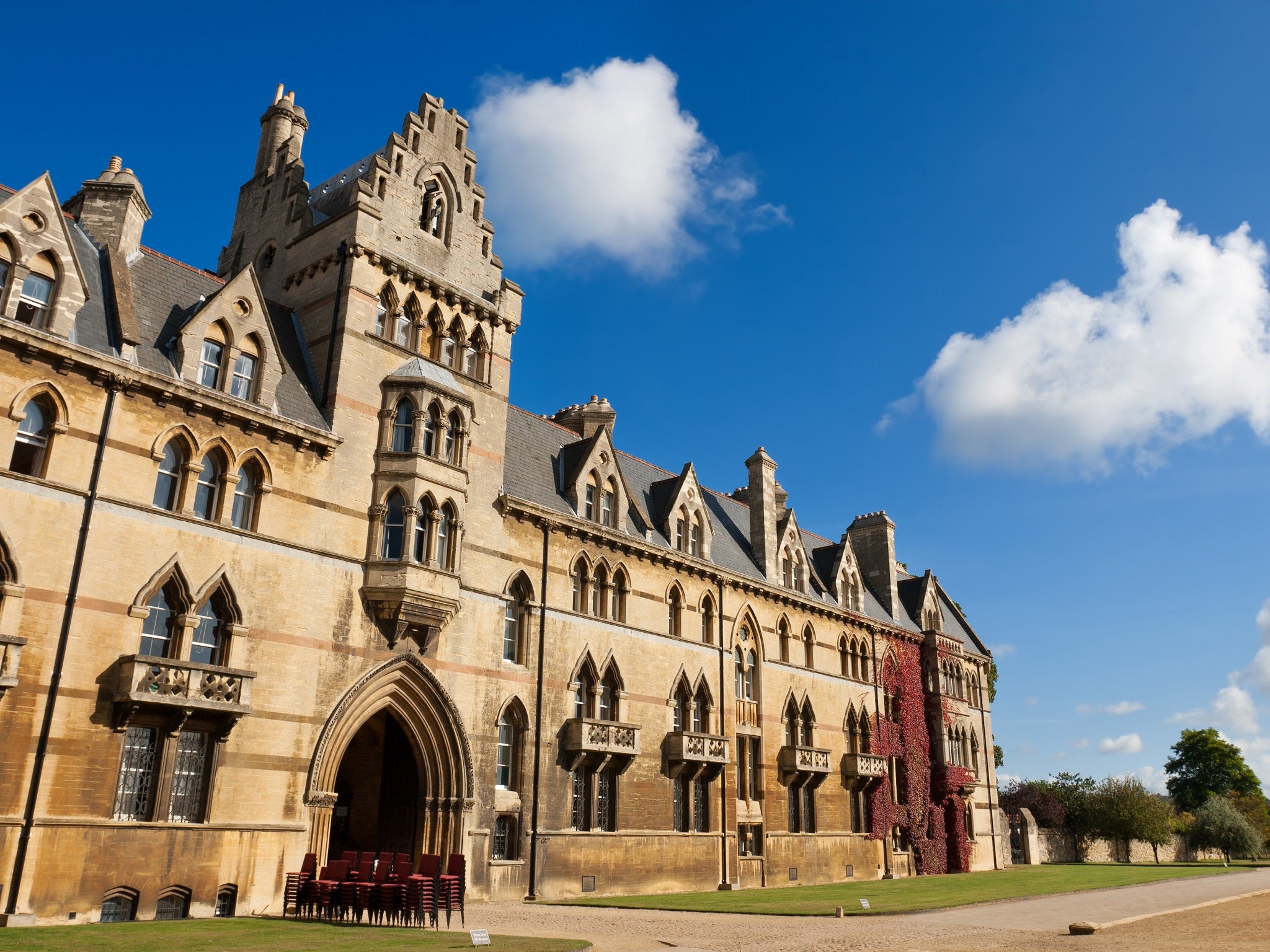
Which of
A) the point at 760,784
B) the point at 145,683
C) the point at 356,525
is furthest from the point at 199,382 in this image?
the point at 760,784

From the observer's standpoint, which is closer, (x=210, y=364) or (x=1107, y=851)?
(x=210, y=364)

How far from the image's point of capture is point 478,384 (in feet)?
102

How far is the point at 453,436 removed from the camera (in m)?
29.1

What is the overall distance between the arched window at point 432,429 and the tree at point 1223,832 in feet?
227

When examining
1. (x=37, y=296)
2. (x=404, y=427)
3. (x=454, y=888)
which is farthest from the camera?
(x=404, y=427)

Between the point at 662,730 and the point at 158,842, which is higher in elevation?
the point at 662,730

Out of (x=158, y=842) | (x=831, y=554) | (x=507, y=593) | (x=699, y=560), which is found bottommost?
(x=158, y=842)

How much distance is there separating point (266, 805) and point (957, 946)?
1540 centimetres

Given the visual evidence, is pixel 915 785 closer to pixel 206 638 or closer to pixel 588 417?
pixel 588 417

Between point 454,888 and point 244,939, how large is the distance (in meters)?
5.65

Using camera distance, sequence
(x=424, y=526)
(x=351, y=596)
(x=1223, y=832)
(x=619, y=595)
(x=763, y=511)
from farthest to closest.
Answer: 1. (x=1223, y=832)
2. (x=763, y=511)
3. (x=619, y=595)
4. (x=424, y=526)
5. (x=351, y=596)

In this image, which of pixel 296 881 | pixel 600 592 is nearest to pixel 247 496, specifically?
pixel 296 881

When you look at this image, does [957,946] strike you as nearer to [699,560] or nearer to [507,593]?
[507,593]

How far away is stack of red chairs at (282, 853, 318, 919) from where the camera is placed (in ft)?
72.8
